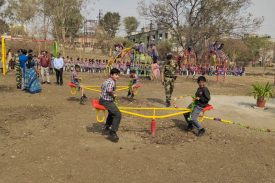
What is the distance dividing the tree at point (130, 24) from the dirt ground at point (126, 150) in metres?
62.7

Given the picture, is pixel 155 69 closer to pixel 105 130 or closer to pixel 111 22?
pixel 105 130

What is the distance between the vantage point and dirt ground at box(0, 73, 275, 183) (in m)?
5.50

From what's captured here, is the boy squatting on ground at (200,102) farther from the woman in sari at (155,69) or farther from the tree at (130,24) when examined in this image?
the tree at (130,24)

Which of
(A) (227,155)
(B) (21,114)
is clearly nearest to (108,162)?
(A) (227,155)

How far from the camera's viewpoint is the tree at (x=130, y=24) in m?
70.9

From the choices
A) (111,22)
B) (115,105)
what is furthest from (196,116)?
(111,22)

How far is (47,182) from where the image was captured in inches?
200

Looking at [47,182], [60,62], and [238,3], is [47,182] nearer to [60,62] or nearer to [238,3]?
[60,62]

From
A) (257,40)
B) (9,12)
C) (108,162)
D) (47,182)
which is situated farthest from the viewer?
(257,40)

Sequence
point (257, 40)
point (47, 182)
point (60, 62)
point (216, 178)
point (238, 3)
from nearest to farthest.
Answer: point (47, 182), point (216, 178), point (60, 62), point (238, 3), point (257, 40)

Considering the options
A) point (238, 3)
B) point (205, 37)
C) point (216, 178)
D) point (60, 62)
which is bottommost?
point (216, 178)

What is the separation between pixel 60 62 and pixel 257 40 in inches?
2015

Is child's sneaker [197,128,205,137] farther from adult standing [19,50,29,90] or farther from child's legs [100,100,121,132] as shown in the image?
adult standing [19,50,29,90]

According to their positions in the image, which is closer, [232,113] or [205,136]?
[205,136]
